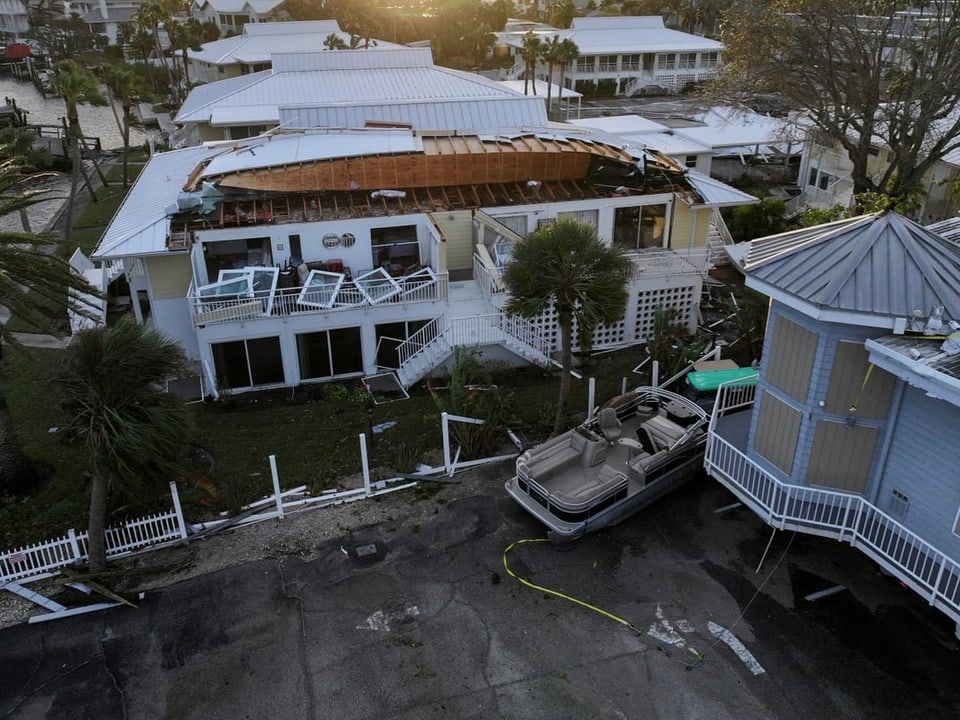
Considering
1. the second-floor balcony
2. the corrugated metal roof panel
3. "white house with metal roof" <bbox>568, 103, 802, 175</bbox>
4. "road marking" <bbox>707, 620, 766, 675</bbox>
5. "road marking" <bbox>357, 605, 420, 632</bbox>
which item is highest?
the corrugated metal roof panel

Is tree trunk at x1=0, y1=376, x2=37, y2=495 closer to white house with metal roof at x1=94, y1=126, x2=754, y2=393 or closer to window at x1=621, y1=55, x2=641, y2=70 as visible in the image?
white house with metal roof at x1=94, y1=126, x2=754, y2=393

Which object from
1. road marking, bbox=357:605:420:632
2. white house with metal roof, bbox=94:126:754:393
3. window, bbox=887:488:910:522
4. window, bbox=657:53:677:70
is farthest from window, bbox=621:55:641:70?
road marking, bbox=357:605:420:632

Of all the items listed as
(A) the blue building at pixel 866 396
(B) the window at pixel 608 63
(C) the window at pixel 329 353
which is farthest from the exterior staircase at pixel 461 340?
(B) the window at pixel 608 63

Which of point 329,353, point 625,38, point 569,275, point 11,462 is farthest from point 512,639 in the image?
point 625,38

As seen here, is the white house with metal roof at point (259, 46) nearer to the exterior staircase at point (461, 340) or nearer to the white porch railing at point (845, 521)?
the exterior staircase at point (461, 340)

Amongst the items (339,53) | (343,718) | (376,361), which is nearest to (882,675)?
(343,718)

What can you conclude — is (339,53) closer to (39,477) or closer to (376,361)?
(376,361)

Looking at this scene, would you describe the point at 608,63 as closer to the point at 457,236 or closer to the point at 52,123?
the point at 52,123
